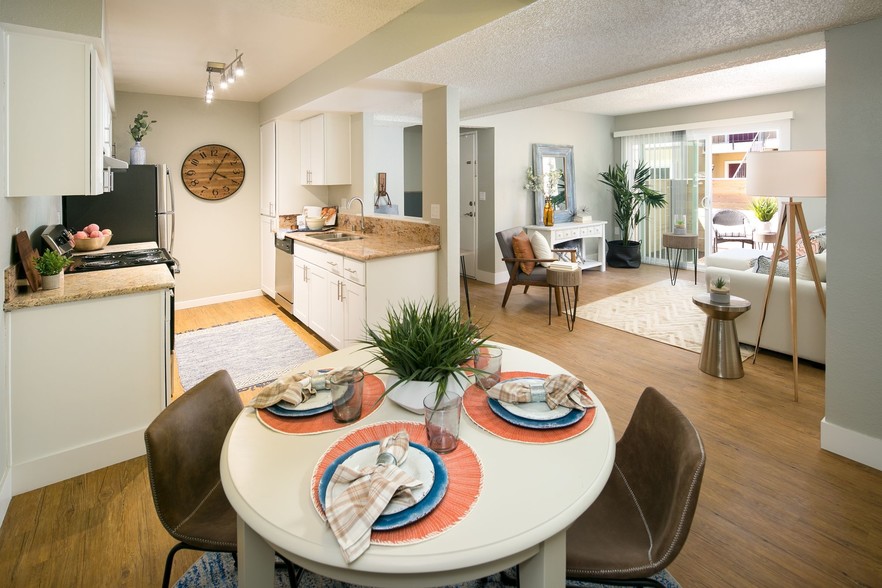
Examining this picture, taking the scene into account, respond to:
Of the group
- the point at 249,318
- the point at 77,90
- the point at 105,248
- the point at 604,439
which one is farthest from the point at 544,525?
the point at 249,318

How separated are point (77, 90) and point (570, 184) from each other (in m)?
6.53

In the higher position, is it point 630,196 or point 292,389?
point 630,196

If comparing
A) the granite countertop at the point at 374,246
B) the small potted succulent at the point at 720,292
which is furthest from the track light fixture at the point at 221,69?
the small potted succulent at the point at 720,292

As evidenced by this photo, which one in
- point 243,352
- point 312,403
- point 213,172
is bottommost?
point 243,352

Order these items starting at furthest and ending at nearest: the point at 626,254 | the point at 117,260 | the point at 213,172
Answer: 1. the point at 626,254
2. the point at 213,172
3. the point at 117,260

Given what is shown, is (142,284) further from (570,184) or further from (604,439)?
(570,184)

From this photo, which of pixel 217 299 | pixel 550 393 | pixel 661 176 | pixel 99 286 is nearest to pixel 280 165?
pixel 217 299

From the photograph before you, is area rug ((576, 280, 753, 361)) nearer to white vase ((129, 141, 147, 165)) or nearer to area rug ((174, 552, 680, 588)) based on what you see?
area rug ((174, 552, 680, 588))

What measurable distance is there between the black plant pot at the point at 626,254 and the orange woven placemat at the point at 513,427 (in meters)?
6.85

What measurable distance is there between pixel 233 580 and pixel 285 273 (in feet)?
12.8

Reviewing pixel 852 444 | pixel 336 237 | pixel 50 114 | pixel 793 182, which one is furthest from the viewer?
pixel 336 237

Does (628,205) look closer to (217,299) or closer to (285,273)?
(285,273)

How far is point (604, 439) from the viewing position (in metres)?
1.30

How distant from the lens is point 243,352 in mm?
4219
